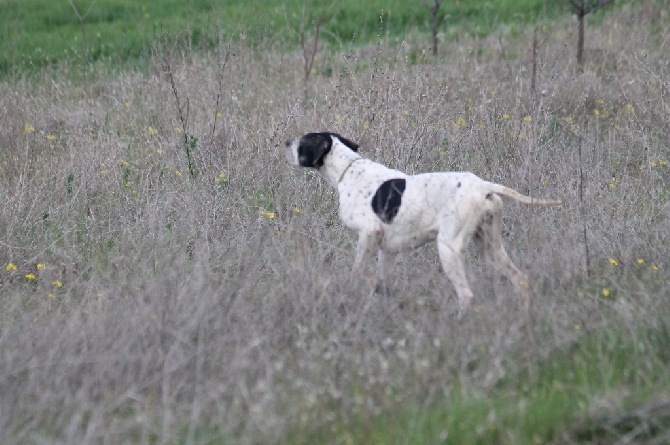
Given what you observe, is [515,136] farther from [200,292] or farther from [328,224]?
[200,292]

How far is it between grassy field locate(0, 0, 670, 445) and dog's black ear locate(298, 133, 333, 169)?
519mm

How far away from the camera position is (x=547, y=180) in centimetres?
645

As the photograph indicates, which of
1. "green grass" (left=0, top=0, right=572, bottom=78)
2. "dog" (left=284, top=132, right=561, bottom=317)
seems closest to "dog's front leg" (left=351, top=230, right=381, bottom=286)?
"dog" (left=284, top=132, right=561, bottom=317)

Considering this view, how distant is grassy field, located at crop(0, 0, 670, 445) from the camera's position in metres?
3.35

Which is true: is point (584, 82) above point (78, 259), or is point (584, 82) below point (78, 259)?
above

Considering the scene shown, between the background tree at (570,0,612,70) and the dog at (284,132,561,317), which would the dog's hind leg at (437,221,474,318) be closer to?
the dog at (284,132,561,317)

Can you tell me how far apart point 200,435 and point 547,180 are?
389 cm

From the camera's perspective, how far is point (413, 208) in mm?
4875

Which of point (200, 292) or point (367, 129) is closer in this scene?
point (200, 292)

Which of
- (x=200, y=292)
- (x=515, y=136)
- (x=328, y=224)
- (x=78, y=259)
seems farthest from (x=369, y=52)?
(x=200, y=292)

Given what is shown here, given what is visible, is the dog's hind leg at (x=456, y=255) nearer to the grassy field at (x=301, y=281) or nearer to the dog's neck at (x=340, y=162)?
the grassy field at (x=301, y=281)

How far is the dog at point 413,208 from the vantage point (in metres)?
4.67

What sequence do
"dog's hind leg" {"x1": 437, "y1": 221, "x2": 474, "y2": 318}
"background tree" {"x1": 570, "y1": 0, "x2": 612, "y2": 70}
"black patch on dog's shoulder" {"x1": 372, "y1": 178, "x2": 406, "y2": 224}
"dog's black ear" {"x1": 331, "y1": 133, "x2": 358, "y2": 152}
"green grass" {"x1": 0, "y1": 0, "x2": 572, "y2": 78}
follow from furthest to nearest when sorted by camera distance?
"green grass" {"x1": 0, "y1": 0, "x2": 572, "y2": 78} → "background tree" {"x1": 570, "y1": 0, "x2": 612, "y2": 70} → "dog's black ear" {"x1": 331, "y1": 133, "x2": 358, "y2": 152} → "black patch on dog's shoulder" {"x1": 372, "y1": 178, "x2": 406, "y2": 224} → "dog's hind leg" {"x1": 437, "y1": 221, "x2": 474, "y2": 318}

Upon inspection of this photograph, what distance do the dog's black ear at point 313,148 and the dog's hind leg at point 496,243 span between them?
1.03 m
